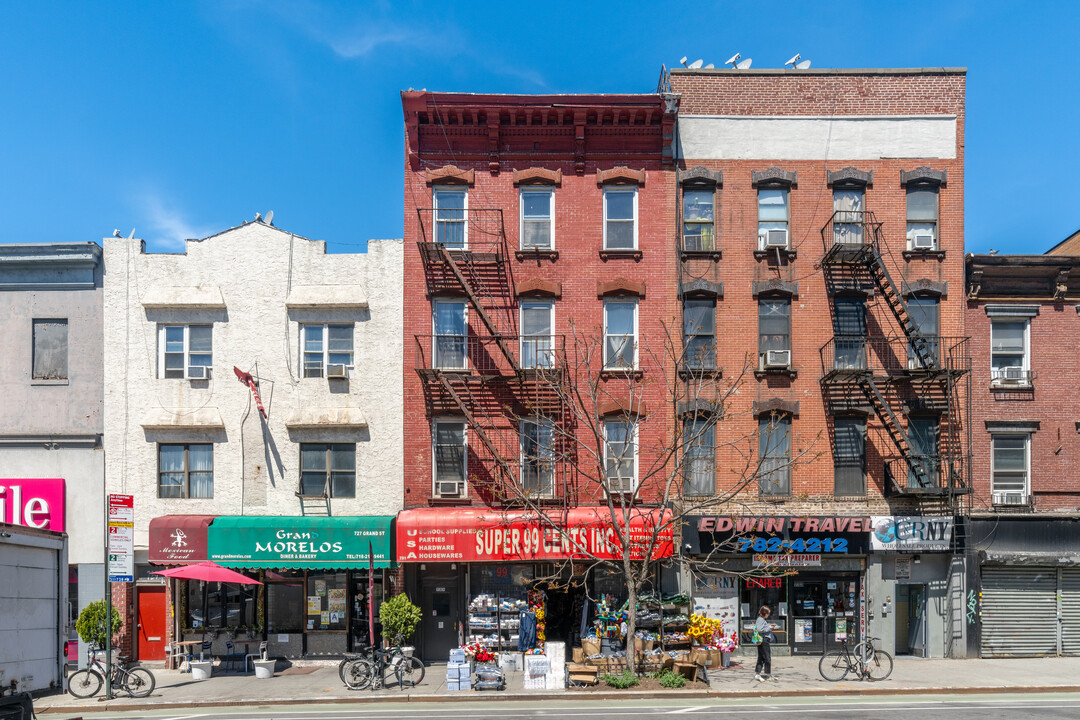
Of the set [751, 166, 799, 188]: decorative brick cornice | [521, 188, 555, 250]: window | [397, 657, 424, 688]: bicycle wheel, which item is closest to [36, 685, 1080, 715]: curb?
[397, 657, 424, 688]: bicycle wheel

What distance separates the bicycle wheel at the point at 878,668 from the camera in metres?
18.7

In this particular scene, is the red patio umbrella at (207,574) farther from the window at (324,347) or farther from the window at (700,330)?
the window at (700,330)

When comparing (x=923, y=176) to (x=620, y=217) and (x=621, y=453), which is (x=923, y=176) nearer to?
(x=620, y=217)

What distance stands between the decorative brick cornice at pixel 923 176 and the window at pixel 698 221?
539 centimetres

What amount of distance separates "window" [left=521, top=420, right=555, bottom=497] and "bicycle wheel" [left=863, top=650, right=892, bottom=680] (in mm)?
8766

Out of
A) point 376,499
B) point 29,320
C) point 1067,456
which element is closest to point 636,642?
point 376,499

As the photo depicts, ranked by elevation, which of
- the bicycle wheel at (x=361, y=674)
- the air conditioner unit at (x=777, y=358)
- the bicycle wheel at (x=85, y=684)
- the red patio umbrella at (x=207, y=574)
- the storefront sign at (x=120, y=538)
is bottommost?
the bicycle wheel at (x=85, y=684)

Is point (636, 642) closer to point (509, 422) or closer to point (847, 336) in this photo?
point (509, 422)

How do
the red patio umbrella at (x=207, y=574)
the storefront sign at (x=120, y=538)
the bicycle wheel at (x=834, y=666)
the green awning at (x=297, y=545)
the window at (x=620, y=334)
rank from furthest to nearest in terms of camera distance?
1. the window at (x=620, y=334)
2. the green awning at (x=297, y=545)
3. the red patio umbrella at (x=207, y=574)
4. the bicycle wheel at (x=834, y=666)
5. the storefront sign at (x=120, y=538)

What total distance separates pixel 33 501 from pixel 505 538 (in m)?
12.7

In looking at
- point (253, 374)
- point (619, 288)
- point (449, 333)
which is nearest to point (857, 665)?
point (619, 288)

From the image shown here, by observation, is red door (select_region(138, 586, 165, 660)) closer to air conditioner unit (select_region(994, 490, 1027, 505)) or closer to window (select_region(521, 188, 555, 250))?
window (select_region(521, 188, 555, 250))

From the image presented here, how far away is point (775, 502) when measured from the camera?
73.6 feet

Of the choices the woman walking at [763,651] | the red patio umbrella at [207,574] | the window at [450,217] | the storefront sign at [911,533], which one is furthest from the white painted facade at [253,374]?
the storefront sign at [911,533]
